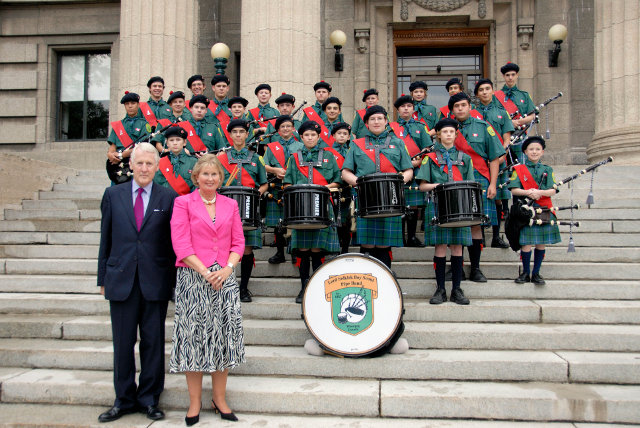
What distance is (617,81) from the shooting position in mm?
10617

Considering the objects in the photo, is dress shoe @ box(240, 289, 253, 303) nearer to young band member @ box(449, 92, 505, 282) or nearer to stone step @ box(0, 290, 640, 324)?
stone step @ box(0, 290, 640, 324)

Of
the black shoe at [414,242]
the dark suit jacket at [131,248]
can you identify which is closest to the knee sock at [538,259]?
the black shoe at [414,242]

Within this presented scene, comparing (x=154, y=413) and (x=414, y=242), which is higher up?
(x=414, y=242)

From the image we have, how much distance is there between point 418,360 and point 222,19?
11811 mm

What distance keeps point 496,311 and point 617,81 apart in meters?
7.52

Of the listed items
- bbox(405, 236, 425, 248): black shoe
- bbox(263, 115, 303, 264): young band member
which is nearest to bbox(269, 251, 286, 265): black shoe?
bbox(263, 115, 303, 264): young band member

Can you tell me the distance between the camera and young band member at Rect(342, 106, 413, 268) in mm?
5699

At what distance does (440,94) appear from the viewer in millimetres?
13750

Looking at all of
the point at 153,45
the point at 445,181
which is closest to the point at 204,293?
the point at 445,181

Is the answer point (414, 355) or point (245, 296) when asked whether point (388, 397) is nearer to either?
point (414, 355)

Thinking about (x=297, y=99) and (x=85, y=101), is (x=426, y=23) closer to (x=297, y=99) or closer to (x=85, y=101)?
(x=297, y=99)

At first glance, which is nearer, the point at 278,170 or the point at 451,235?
the point at 451,235

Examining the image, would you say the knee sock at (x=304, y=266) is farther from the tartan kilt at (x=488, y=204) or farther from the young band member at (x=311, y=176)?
the tartan kilt at (x=488, y=204)

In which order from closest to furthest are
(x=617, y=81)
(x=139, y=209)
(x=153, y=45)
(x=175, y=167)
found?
1. (x=139, y=209)
2. (x=175, y=167)
3. (x=617, y=81)
4. (x=153, y=45)
